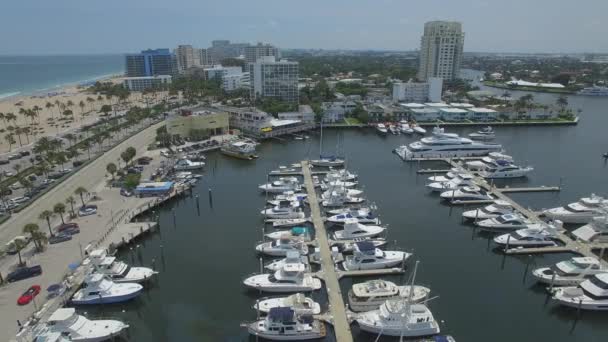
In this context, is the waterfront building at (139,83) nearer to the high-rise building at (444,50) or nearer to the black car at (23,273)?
the high-rise building at (444,50)

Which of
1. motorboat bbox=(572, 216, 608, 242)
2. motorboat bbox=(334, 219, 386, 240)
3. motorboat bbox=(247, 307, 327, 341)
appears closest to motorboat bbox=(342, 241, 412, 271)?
motorboat bbox=(334, 219, 386, 240)

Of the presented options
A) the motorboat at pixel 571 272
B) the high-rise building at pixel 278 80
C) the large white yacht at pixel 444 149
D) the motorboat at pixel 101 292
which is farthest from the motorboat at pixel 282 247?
the high-rise building at pixel 278 80

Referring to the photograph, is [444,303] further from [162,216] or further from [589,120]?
[589,120]

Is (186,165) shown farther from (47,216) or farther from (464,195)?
(464,195)

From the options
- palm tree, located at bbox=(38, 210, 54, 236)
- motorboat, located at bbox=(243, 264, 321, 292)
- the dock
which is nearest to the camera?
the dock

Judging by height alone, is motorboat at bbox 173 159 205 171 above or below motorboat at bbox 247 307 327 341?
above

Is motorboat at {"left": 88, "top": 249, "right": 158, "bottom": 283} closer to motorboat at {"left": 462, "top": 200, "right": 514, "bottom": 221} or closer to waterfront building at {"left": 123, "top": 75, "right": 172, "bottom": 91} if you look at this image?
motorboat at {"left": 462, "top": 200, "right": 514, "bottom": 221}
